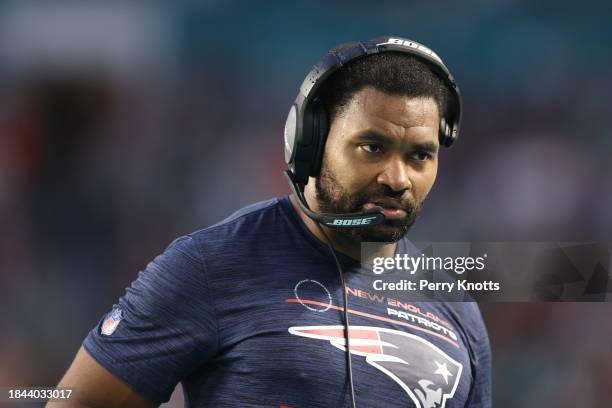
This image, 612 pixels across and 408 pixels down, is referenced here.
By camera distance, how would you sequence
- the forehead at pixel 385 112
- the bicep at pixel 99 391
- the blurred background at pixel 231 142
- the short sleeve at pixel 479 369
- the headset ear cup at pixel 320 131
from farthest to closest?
the blurred background at pixel 231 142
the short sleeve at pixel 479 369
the headset ear cup at pixel 320 131
the forehead at pixel 385 112
the bicep at pixel 99 391

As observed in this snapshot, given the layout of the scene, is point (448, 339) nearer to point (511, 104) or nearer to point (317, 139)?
point (317, 139)

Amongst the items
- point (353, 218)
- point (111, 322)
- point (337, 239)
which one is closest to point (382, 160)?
point (353, 218)

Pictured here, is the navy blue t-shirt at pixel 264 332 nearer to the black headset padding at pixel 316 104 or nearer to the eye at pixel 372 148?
the black headset padding at pixel 316 104

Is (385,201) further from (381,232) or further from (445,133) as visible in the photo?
(445,133)

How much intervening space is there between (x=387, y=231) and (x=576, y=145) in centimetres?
376

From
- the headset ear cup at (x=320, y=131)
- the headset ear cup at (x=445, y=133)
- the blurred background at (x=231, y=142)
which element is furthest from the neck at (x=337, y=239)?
the blurred background at (x=231, y=142)

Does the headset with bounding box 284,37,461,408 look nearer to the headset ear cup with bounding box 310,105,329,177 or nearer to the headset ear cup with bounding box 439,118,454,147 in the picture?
the headset ear cup with bounding box 310,105,329,177

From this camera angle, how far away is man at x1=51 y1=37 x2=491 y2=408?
1.90m

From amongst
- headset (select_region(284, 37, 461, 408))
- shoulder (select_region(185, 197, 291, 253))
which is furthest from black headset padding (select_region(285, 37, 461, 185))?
shoulder (select_region(185, 197, 291, 253))

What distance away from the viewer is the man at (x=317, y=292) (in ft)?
6.22

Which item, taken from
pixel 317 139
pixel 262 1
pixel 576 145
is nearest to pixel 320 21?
pixel 262 1

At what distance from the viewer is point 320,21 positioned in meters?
5.52

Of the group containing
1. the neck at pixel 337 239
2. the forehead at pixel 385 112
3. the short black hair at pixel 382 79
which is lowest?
the neck at pixel 337 239

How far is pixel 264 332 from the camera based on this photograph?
1.91 meters
